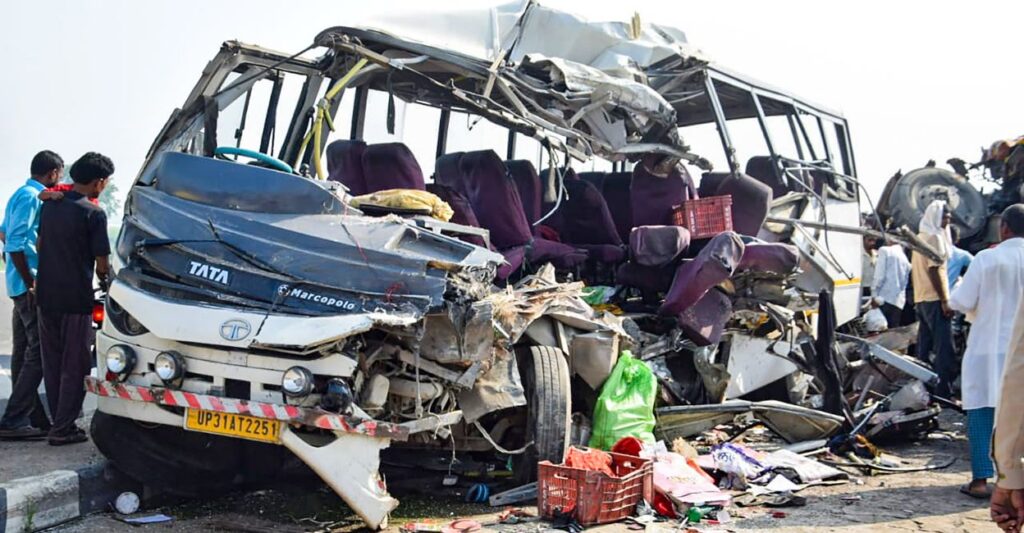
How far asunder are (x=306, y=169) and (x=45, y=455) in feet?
7.89

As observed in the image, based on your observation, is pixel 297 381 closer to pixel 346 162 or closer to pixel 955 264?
pixel 346 162

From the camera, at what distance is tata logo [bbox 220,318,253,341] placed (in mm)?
4328

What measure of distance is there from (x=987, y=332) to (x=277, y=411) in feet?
13.9

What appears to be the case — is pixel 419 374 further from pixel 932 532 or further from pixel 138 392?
pixel 932 532

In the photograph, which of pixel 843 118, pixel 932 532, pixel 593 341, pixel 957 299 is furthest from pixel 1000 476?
pixel 843 118

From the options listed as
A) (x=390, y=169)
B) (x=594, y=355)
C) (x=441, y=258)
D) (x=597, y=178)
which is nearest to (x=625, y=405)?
(x=594, y=355)

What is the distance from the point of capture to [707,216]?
7754 mm

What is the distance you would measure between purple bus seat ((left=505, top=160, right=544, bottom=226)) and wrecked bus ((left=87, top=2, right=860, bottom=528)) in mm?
20

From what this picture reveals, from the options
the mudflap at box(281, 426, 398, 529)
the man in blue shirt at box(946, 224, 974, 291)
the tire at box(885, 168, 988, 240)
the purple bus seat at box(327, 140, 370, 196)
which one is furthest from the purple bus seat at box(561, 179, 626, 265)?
the tire at box(885, 168, 988, 240)

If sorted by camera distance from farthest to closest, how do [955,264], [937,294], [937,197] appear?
[937,197]
[955,264]
[937,294]

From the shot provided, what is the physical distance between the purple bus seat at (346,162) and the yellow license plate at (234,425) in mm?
3164

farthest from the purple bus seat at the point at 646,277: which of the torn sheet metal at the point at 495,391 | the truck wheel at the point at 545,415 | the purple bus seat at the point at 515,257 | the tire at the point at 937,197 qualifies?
the tire at the point at 937,197

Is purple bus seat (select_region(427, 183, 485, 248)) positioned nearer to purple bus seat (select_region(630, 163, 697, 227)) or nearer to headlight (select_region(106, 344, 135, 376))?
purple bus seat (select_region(630, 163, 697, 227))

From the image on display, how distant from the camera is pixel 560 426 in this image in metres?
5.29
